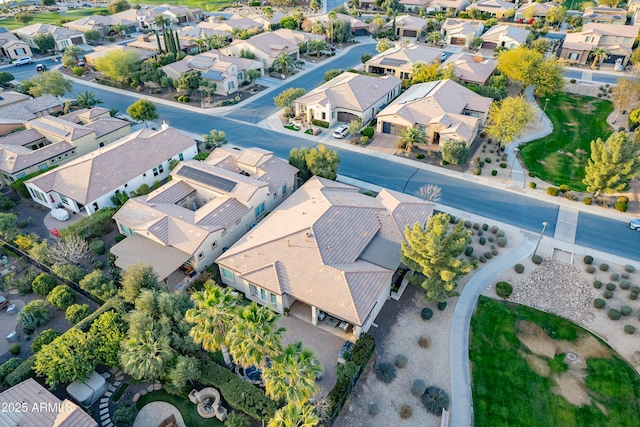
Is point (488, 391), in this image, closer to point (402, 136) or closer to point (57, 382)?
point (57, 382)

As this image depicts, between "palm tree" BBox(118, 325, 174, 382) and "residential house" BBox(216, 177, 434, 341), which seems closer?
"palm tree" BBox(118, 325, 174, 382)

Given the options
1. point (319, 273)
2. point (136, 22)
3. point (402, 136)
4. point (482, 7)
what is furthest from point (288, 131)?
point (482, 7)

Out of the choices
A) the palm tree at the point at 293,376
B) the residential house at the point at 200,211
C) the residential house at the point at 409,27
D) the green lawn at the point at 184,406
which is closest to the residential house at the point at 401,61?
the residential house at the point at 409,27

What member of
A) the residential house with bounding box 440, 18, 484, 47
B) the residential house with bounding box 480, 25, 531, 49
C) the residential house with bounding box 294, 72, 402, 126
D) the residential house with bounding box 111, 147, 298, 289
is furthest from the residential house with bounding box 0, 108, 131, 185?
the residential house with bounding box 480, 25, 531, 49

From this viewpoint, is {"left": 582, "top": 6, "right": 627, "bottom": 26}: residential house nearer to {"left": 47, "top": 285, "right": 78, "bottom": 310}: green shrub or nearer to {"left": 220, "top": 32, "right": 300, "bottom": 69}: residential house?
{"left": 220, "top": 32, "right": 300, "bottom": 69}: residential house

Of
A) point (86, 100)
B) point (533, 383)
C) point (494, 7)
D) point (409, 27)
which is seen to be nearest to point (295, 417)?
point (533, 383)

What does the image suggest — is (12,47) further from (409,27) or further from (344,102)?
(409,27)
